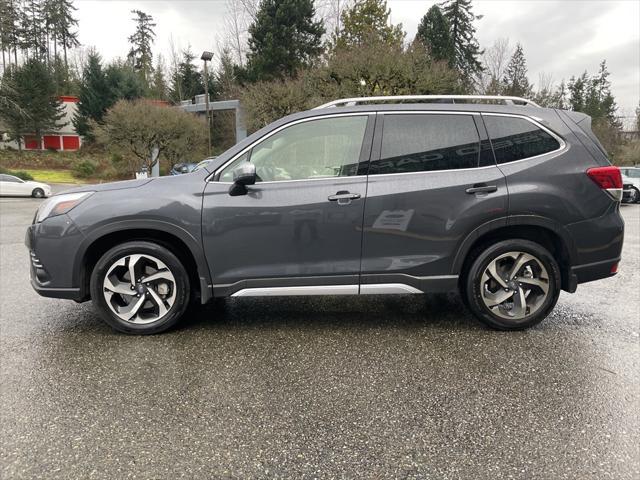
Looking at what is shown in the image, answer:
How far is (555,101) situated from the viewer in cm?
3531

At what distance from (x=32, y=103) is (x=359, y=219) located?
5120 centimetres

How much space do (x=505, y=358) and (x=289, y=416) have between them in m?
1.72

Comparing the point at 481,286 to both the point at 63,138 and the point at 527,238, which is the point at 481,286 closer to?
the point at 527,238

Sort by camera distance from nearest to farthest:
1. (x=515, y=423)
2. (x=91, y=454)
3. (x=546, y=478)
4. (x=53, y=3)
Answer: (x=546, y=478) → (x=91, y=454) → (x=515, y=423) → (x=53, y=3)

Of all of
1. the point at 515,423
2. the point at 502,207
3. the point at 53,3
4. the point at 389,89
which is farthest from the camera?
the point at 53,3

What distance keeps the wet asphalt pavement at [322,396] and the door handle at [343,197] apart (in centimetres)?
113

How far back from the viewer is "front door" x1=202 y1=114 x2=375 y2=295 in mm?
3615

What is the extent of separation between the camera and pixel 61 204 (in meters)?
3.74

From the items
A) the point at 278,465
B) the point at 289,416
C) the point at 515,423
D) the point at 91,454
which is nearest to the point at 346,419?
the point at 289,416

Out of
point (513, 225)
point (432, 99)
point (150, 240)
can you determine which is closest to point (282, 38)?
point (432, 99)

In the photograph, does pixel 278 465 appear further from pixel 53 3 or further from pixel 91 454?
pixel 53 3

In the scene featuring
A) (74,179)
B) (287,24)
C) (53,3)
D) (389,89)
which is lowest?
(74,179)

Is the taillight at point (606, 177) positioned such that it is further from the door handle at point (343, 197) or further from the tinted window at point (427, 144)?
the door handle at point (343, 197)

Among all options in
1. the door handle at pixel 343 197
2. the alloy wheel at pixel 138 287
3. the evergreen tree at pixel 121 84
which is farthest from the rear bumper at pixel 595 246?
the evergreen tree at pixel 121 84
